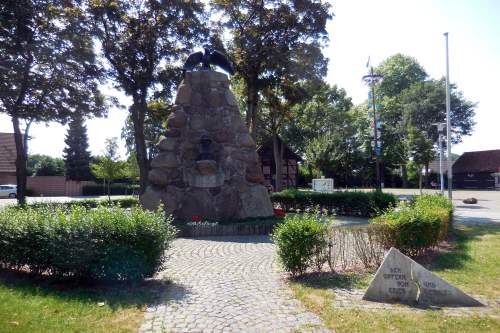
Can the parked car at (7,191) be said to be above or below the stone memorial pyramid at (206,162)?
below

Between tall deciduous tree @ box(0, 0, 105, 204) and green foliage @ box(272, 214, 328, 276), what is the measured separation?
53.2ft

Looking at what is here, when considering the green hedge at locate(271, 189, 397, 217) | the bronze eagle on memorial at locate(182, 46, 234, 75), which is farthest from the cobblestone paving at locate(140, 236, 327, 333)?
the green hedge at locate(271, 189, 397, 217)

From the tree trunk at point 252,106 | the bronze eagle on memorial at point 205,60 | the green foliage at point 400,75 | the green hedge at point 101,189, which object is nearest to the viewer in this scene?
the bronze eagle on memorial at point 205,60

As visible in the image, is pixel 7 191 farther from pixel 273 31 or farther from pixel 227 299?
pixel 227 299

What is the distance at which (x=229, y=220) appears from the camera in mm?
12609

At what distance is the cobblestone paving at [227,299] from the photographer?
171 inches

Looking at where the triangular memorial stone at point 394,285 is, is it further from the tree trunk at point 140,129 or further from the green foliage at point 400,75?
the green foliage at point 400,75

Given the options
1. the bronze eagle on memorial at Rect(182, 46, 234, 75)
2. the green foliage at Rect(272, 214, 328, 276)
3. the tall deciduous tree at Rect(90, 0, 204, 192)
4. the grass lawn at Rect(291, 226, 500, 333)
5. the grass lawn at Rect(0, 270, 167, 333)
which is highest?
the tall deciduous tree at Rect(90, 0, 204, 192)

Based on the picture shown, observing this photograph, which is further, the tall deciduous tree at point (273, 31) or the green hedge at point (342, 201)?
the tall deciduous tree at point (273, 31)

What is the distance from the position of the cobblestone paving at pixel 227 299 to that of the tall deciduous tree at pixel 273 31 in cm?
1583

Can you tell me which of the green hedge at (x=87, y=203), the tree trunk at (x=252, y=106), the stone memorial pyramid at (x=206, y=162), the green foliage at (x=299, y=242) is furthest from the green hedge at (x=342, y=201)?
the green foliage at (x=299, y=242)

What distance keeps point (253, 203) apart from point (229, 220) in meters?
1.30

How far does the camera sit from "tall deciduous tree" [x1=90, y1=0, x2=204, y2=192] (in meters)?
20.8

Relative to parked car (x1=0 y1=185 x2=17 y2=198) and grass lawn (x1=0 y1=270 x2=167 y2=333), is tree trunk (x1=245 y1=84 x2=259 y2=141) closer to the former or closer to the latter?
grass lawn (x1=0 y1=270 x2=167 y2=333)
